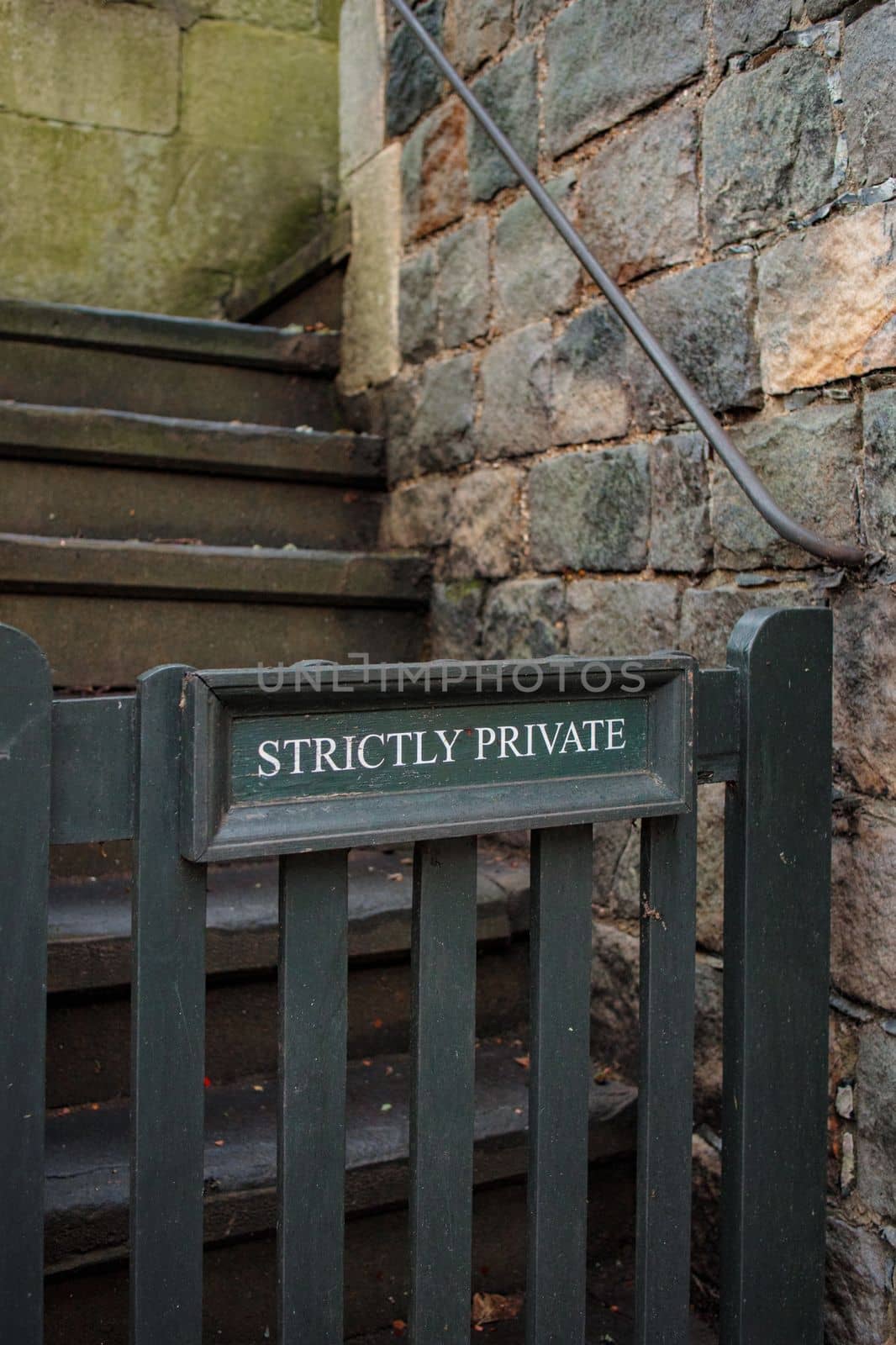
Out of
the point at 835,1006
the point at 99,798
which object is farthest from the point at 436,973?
the point at 835,1006

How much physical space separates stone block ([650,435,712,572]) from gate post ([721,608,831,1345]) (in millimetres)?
436

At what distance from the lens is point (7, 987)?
101 centimetres

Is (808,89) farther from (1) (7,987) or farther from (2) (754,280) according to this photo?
(1) (7,987)

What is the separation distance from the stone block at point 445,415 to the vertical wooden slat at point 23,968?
1.72 meters

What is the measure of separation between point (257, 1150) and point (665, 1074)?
679mm

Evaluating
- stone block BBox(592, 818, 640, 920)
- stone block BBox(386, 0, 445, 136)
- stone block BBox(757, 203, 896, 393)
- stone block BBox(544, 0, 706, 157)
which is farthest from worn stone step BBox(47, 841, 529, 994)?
stone block BBox(386, 0, 445, 136)

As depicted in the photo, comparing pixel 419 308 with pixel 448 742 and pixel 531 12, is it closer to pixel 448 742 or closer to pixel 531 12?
pixel 531 12

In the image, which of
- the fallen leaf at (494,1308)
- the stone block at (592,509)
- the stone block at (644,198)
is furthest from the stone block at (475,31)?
the fallen leaf at (494,1308)

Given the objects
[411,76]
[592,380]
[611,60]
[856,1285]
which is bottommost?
[856,1285]

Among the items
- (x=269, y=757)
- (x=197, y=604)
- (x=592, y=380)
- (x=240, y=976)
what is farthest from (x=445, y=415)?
(x=269, y=757)

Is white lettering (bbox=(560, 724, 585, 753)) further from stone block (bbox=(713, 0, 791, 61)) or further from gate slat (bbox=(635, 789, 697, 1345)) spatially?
stone block (bbox=(713, 0, 791, 61))

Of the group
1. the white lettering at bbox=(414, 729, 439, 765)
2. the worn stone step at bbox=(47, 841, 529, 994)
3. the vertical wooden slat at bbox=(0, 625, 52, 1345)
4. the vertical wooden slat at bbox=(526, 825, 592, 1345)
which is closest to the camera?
the vertical wooden slat at bbox=(0, 625, 52, 1345)

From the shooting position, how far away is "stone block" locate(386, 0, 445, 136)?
2.70 metres

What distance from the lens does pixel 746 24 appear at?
5.73 feet
